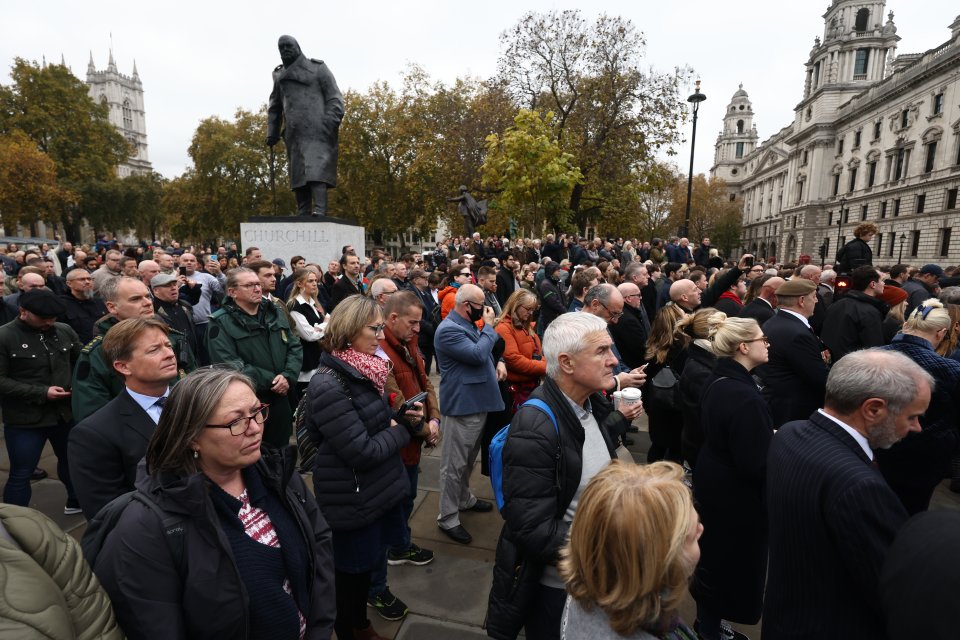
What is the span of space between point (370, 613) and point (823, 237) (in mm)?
78792

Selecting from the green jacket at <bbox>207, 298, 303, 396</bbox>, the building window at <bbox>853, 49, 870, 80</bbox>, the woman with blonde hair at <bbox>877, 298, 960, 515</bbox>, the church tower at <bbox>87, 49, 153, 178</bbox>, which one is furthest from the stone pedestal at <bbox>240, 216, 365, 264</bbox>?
the church tower at <bbox>87, 49, 153, 178</bbox>

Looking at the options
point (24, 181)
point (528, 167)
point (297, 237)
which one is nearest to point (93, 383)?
point (297, 237)

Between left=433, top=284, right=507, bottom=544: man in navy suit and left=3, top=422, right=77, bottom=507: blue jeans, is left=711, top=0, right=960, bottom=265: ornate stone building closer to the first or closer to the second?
left=433, top=284, right=507, bottom=544: man in navy suit

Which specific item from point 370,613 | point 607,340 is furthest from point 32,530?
point 370,613

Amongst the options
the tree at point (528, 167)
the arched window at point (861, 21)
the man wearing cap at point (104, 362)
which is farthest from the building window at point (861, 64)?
the man wearing cap at point (104, 362)

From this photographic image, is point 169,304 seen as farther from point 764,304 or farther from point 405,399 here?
point 764,304

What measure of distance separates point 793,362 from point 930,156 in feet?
195

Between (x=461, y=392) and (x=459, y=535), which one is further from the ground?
(x=461, y=392)

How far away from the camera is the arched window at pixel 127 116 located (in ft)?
350

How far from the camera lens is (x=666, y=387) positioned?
4102mm

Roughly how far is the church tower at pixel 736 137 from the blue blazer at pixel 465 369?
126661 mm

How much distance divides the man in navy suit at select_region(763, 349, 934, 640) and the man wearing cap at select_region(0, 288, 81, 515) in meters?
4.72

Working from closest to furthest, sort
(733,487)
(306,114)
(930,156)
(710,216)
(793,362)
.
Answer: (733,487) → (793,362) → (306,114) → (930,156) → (710,216)

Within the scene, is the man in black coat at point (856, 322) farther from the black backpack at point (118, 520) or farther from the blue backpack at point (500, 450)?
the black backpack at point (118, 520)
